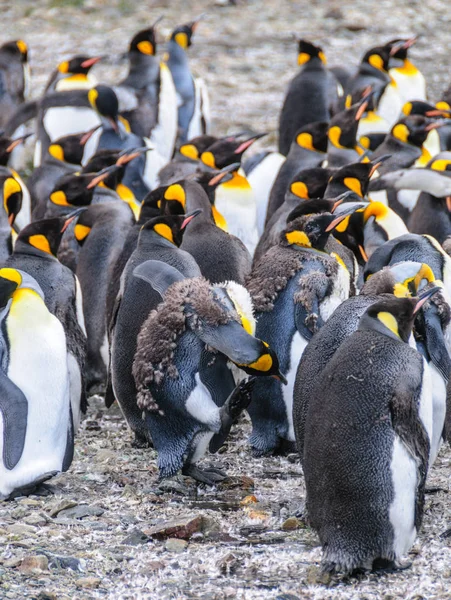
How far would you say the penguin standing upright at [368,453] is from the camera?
3324mm

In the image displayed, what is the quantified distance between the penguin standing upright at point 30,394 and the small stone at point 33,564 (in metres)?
0.80

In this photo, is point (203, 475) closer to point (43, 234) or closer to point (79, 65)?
point (43, 234)

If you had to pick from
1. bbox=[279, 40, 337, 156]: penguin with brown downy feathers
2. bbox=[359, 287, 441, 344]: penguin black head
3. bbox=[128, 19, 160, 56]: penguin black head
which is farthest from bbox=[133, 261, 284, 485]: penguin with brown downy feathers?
bbox=[128, 19, 160, 56]: penguin black head

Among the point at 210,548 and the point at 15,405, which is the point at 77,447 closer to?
the point at 15,405

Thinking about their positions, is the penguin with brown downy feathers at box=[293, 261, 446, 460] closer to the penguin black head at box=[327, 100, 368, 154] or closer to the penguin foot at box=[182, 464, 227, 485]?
the penguin foot at box=[182, 464, 227, 485]

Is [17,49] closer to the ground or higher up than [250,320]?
closer to the ground

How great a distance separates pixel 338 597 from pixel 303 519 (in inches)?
25.7

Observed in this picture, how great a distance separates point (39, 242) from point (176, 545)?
2208mm

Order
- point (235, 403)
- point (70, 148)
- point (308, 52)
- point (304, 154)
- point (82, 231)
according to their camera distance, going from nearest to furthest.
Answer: point (235, 403)
point (82, 231)
point (304, 154)
point (70, 148)
point (308, 52)

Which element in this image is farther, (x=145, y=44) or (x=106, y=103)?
(x=145, y=44)

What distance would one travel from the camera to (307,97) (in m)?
10.3

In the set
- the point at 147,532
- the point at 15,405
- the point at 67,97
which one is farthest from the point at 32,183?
the point at 147,532

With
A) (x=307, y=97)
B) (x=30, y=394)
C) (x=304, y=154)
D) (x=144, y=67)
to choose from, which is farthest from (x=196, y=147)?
(x=30, y=394)

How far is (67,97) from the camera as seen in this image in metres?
10.2
